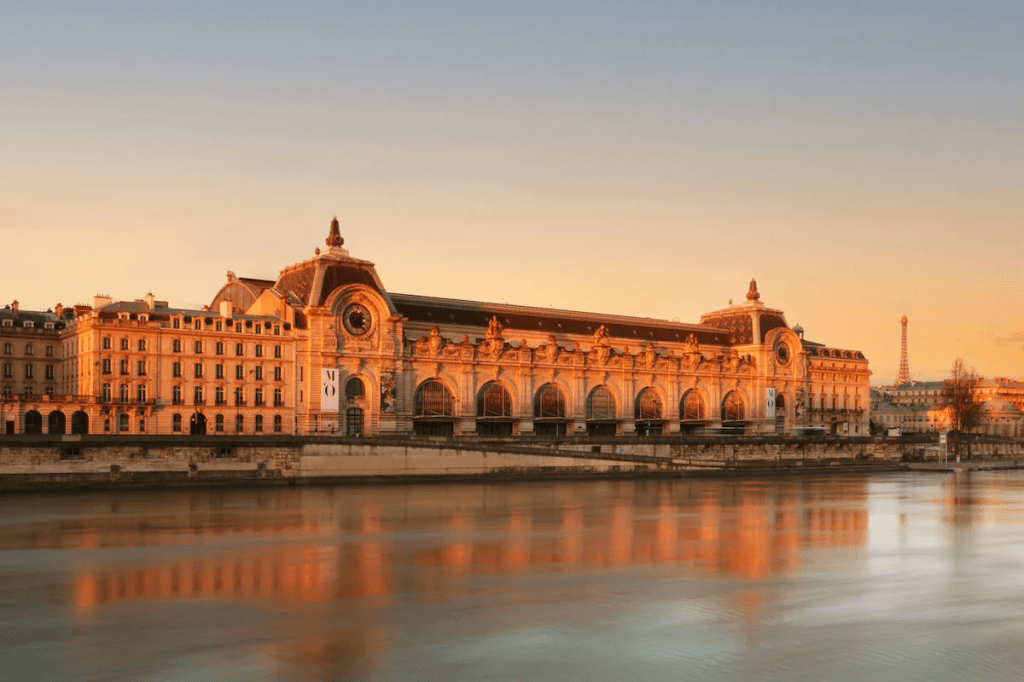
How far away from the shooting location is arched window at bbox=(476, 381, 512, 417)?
96.1 m

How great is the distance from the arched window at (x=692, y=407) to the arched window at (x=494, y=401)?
73.3 feet

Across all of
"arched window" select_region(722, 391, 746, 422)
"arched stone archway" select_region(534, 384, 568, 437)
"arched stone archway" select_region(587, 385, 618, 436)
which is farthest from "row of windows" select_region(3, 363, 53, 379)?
"arched window" select_region(722, 391, 746, 422)

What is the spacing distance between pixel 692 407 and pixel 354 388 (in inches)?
1588

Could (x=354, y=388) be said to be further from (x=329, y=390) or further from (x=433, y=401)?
(x=433, y=401)

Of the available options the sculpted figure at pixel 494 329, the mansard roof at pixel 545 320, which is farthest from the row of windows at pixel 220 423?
the sculpted figure at pixel 494 329

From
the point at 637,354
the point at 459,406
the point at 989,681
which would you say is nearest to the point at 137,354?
the point at 459,406

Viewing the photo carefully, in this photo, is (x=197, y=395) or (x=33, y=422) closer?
(x=33, y=422)

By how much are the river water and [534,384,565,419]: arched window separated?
50771 mm

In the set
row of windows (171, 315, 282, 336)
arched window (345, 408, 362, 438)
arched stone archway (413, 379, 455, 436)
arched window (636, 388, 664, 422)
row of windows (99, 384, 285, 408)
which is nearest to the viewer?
row of windows (99, 384, 285, 408)

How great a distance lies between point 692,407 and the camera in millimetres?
111500

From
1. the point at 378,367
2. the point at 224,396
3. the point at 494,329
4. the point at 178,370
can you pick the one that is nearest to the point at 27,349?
the point at 178,370

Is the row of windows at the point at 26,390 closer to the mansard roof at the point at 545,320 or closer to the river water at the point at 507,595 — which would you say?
the mansard roof at the point at 545,320

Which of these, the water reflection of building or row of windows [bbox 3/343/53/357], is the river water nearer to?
the water reflection of building

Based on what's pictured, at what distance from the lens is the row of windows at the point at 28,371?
272 ft
